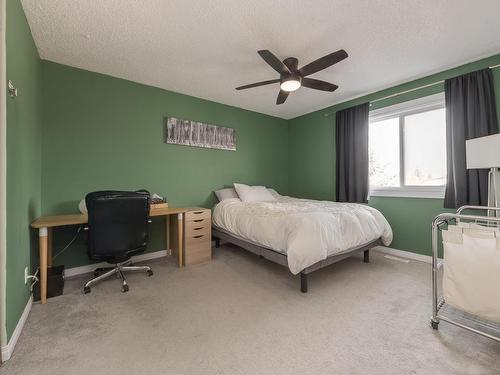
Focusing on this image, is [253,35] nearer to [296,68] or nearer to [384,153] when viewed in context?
[296,68]

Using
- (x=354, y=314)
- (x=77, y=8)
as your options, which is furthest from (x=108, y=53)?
(x=354, y=314)

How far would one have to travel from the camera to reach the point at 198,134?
3600mm

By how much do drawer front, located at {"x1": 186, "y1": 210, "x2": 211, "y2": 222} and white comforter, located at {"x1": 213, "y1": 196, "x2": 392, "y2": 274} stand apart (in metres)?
0.31

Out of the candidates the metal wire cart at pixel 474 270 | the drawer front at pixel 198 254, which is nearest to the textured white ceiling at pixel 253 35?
the metal wire cart at pixel 474 270

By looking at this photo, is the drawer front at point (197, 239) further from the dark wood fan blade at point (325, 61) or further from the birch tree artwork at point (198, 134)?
the dark wood fan blade at point (325, 61)

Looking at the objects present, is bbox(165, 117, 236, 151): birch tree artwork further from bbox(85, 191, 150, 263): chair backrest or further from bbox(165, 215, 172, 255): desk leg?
bbox(85, 191, 150, 263): chair backrest

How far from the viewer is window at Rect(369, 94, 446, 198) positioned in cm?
290

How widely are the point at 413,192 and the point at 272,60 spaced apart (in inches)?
104

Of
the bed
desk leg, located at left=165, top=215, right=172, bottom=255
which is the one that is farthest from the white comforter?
desk leg, located at left=165, top=215, right=172, bottom=255

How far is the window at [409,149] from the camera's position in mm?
2904

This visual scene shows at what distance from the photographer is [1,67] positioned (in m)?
1.22

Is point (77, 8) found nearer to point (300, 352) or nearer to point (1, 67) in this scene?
point (1, 67)

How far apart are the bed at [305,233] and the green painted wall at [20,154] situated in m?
1.94

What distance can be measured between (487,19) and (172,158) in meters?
3.73
